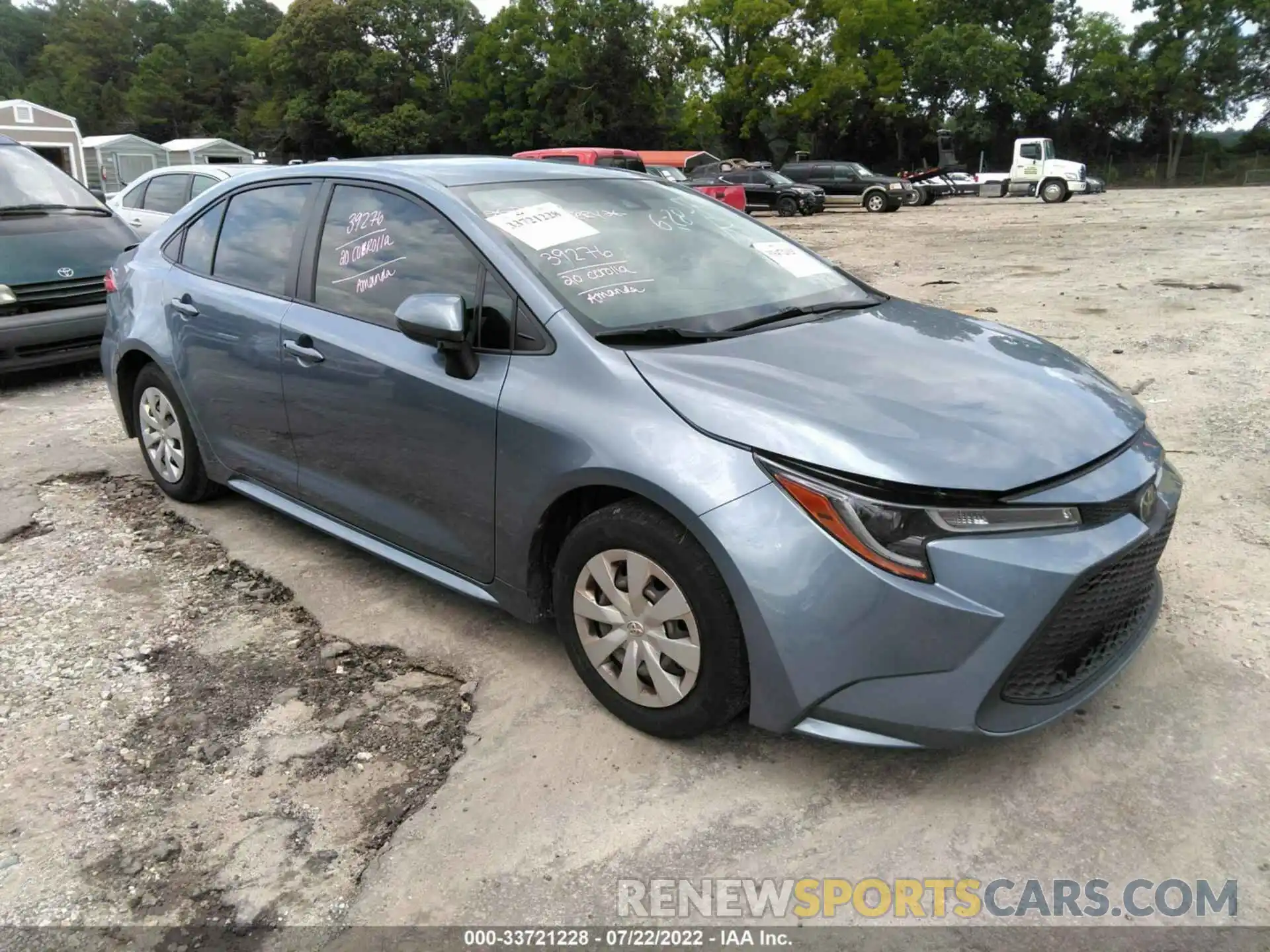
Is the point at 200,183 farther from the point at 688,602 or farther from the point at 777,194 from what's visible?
the point at 777,194

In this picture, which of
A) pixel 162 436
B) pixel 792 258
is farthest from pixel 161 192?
pixel 792 258

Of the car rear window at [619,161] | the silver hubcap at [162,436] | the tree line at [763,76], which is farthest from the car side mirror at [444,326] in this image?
the tree line at [763,76]

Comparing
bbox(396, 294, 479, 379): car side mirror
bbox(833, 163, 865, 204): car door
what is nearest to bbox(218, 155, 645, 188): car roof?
bbox(396, 294, 479, 379): car side mirror

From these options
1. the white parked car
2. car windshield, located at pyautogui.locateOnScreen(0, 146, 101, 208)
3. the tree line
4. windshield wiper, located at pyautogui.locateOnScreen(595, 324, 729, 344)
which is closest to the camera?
windshield wiper, located at pyautogui.locateOnScreen(595, 324, 729, 344)

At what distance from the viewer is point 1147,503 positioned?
2547 mm

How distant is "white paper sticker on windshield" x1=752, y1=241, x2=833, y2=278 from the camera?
141 inches

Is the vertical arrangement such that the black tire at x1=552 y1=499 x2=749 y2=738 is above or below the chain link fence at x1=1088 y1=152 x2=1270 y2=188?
below

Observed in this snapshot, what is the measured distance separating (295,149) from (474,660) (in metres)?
69.2

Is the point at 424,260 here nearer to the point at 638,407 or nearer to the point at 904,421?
the point at 638,407

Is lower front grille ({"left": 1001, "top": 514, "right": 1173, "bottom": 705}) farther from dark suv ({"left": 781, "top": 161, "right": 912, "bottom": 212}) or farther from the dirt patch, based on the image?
dark suv ({"left": 781, "top": 161, "right": 912, "bottom": 212})

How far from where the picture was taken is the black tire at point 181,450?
4371mm

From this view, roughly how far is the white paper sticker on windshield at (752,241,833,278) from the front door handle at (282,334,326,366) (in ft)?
5.54

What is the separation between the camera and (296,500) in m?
3.85
